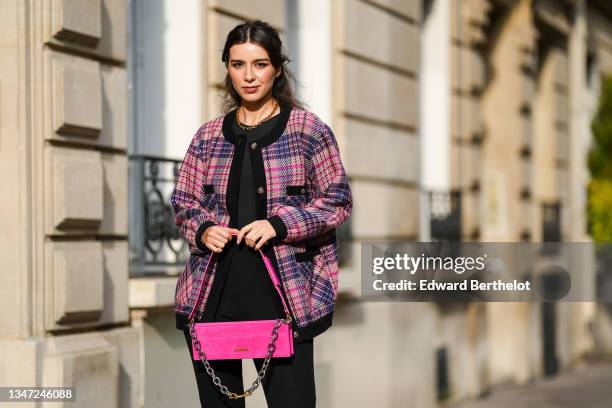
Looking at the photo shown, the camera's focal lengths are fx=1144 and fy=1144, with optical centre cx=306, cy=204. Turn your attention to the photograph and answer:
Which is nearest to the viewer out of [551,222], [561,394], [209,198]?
[209,198]

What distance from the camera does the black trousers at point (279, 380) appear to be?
155 inches

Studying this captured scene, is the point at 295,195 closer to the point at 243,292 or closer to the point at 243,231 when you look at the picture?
the point at 243,231

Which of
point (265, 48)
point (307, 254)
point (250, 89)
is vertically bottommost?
point (307, 254)

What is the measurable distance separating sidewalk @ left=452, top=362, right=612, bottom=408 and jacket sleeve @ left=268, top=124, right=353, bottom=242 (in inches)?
316

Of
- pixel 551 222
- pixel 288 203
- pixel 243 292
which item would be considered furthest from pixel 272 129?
pixel 551 222

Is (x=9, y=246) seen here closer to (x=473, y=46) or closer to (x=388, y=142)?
(x=388, y=142)

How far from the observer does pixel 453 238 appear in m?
12.0

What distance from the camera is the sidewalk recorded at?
11.8 m

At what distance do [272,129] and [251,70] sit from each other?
8.8 inches

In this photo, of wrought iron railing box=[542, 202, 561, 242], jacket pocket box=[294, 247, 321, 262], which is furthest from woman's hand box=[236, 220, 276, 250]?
wrought iron railing box=[542, 202, 561, 242]

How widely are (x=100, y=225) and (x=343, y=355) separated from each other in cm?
347

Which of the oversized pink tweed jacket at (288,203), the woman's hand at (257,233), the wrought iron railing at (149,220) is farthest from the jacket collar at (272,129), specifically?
the wrought iron railing at (149,220)

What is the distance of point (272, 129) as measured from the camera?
159 inches

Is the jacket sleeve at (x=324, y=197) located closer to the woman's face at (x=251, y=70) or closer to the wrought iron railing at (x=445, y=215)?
the woman's face at (x=251, y=70)
